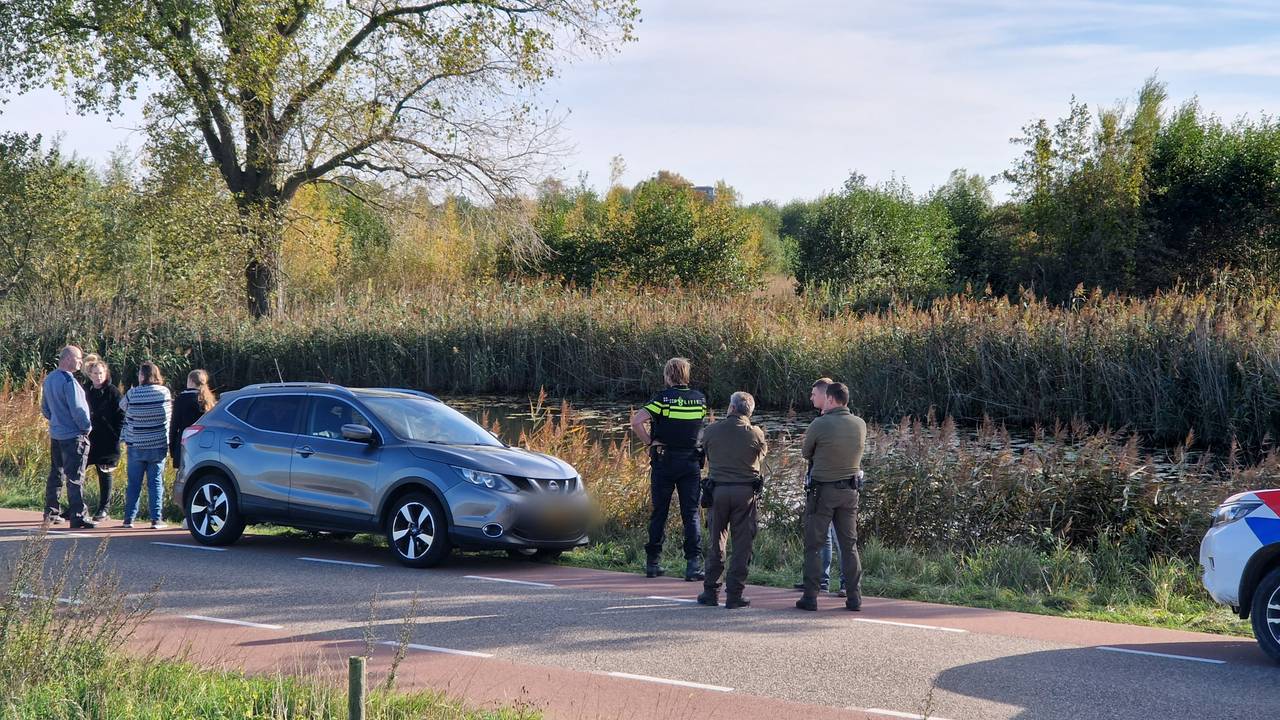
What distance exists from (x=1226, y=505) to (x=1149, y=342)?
1436cm

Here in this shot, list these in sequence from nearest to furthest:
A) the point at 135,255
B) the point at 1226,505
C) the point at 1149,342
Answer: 1. the point at 1226,505
2. the point at 1149,342
3. the point at 135,255

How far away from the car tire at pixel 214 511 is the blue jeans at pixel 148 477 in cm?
115

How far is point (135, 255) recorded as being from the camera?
39.3 meters

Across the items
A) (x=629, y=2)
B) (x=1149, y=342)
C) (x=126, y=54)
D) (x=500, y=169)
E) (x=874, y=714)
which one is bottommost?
(x=874, y=714)

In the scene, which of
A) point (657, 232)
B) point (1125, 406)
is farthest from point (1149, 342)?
point (657, 232)

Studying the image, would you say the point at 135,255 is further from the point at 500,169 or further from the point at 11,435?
the point at 11,435

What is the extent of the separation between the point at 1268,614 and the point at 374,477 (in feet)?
25.1

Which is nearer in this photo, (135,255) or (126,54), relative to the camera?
(126,54)

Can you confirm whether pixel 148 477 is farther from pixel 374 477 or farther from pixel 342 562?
pixel 374 477

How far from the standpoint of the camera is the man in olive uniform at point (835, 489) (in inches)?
387

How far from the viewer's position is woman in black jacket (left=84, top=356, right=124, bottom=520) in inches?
566

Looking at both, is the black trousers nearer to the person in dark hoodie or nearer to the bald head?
the person in dark hoodie

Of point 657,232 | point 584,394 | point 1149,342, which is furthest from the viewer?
point 657,232

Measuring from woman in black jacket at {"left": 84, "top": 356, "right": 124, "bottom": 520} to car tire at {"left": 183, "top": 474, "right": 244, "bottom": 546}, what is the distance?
85.0 inches
